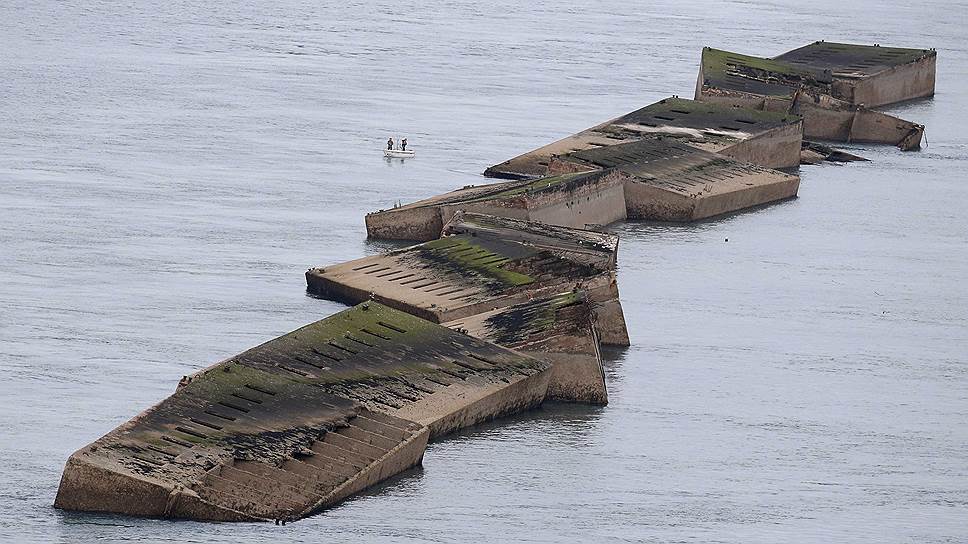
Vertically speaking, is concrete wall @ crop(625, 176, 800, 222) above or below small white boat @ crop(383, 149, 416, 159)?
below

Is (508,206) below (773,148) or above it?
above

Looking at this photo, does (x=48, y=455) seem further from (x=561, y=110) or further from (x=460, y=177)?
(x=561, y=110)

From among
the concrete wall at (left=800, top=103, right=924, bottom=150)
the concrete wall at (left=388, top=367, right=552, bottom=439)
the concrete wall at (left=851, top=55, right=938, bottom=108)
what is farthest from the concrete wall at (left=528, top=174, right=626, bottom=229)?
the concrete wall at (left=851, top=55, right=938, bottom=108)

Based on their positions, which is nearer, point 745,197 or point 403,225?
point 403,225

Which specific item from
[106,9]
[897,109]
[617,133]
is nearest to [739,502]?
[617,133]

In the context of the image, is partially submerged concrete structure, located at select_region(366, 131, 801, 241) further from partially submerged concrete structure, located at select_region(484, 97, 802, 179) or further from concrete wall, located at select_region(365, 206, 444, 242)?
partially submerged concrete structure, located at select_region(484, 97, 802, 179)

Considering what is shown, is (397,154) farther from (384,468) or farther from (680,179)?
(384,468)

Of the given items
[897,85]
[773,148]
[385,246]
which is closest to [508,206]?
[385,246]

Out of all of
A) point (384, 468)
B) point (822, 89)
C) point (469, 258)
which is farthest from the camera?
point (822, 89)
